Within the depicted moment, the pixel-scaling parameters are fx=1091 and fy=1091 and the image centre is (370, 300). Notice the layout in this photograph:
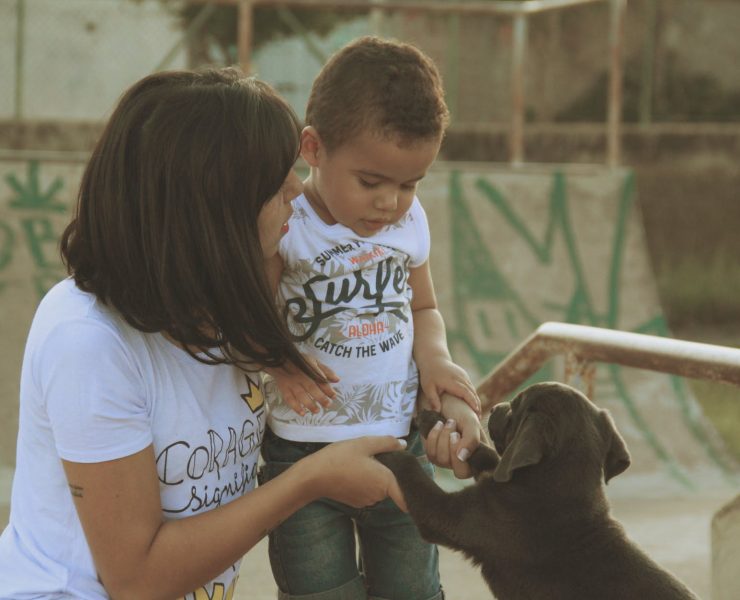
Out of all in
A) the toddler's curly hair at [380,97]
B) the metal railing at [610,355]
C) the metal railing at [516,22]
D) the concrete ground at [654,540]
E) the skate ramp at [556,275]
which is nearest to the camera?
the toddler's curly hair at [380,97]

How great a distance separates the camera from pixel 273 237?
2.25 meters

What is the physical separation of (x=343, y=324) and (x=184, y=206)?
60 cm

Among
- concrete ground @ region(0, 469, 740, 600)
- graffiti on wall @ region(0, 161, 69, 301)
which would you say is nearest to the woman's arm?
concrete ground @ region(0, 469, 740, 600)

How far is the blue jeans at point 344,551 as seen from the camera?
8.28ft

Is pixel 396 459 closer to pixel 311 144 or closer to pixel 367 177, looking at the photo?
pixel 367 177

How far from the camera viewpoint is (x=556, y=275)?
7.36 meters

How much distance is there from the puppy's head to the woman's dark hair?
2.52 feet

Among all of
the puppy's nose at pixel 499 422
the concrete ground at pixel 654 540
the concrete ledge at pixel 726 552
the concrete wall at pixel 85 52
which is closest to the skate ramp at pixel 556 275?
the concrete ground at pixel 654 540

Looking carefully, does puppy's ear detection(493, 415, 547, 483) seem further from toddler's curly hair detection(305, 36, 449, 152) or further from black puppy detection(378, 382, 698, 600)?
toddler's curly hair detection(305, 36, 449, 152)

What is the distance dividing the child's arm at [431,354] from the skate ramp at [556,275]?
4258mm

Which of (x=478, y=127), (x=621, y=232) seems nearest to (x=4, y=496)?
(x=621, y=232)

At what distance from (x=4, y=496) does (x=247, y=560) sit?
1856 mm

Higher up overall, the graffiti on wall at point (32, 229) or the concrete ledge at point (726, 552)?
the graffiti on wall at point (32, 229)

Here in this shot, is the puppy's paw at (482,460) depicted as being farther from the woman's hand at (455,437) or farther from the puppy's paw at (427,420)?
the puppy's paw at (427,420)
